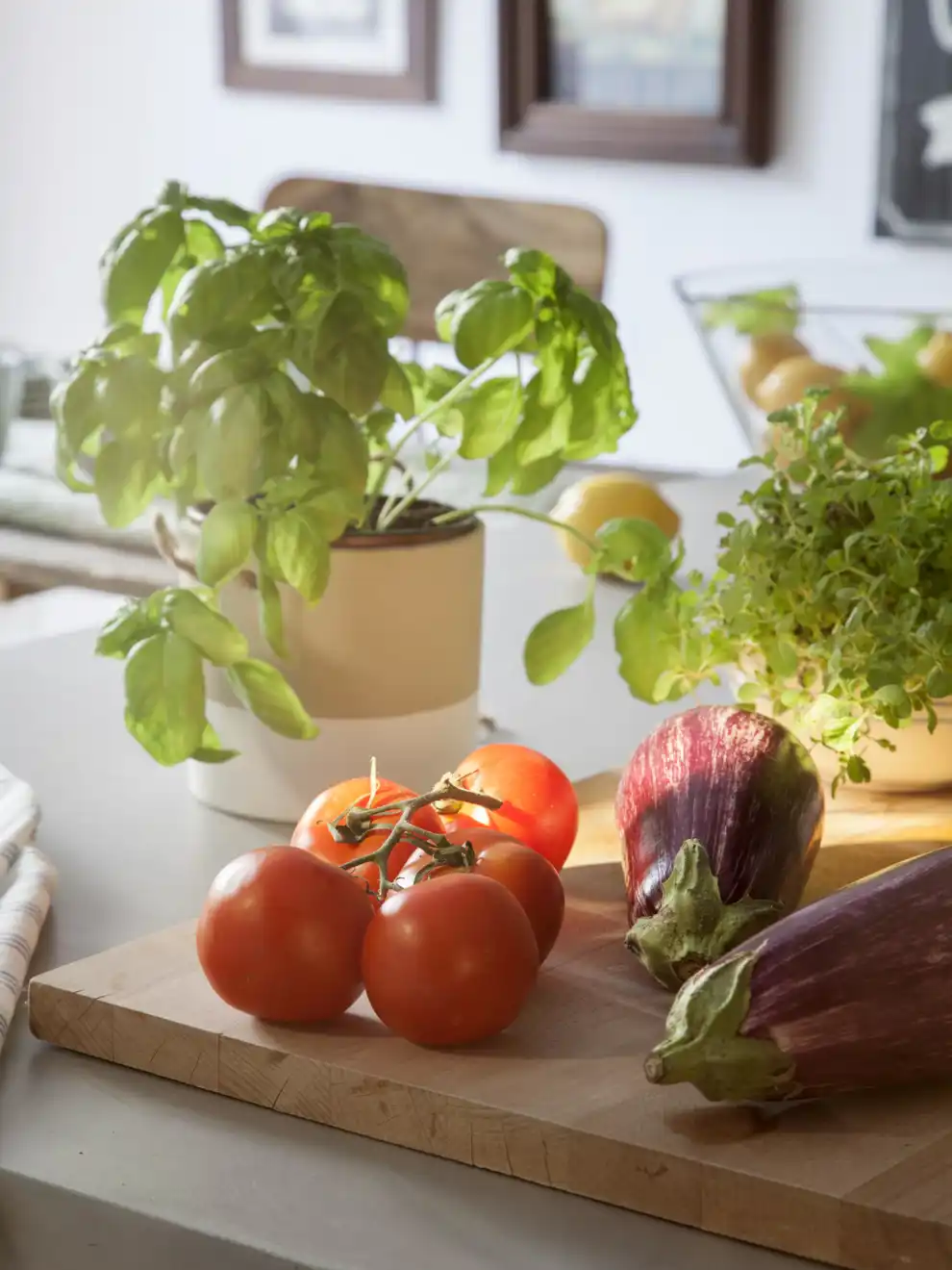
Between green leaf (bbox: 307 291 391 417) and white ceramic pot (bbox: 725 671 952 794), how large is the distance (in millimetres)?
299

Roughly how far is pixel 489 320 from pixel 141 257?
18cm

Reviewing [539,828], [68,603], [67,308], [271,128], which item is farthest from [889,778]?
[67,308]

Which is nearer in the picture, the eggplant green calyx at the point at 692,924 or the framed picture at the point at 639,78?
the eggplant green calyx at the point at 692,924

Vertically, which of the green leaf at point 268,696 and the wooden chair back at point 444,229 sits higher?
the wooden chair back at point 444,229

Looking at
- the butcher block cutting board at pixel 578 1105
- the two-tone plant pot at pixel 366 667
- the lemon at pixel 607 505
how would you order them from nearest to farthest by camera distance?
the butcher block cutting board at pixel 578 1105 → the two-tone plant pot at pixel 366 667 → the lemon at pixel 607 505

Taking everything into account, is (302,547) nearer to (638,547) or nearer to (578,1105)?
(638,547)

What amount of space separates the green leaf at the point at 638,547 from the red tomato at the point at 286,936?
0.34 meters

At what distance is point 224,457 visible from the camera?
2.91ft

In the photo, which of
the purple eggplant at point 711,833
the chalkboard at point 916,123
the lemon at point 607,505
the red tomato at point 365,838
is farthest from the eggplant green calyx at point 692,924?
the chalkboard at point 916,123

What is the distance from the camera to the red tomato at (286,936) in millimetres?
710

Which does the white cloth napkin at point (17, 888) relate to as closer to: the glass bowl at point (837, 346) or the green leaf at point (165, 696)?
the green leaf at point (165, 696)

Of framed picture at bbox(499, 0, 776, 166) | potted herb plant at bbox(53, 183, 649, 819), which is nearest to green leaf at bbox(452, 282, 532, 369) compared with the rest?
potted herb plant at bbox(53, 183, 649, 819)

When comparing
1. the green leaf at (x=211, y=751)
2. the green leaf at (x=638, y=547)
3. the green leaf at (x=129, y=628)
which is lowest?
the green leaf at (x=211, y=751)

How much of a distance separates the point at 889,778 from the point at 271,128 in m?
3.70
